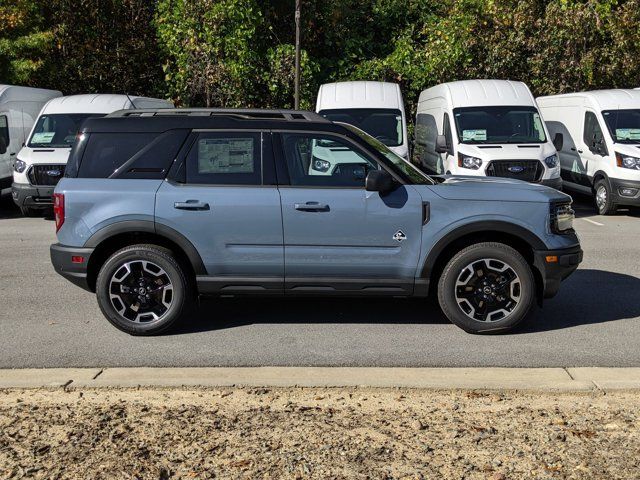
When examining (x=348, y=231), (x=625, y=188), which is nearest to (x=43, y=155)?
(x=348, y=231)

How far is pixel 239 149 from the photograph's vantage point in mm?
6938

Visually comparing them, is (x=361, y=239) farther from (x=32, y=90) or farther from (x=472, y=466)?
(x=32, y=90)

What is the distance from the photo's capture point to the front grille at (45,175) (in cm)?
1481

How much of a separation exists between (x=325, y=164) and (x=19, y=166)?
381 inches

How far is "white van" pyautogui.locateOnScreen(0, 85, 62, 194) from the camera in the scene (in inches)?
637

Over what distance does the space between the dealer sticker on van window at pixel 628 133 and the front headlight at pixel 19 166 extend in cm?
1063

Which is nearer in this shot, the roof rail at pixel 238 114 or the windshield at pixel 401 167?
the windshield at pixel 401 167

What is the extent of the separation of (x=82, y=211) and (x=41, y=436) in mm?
2619

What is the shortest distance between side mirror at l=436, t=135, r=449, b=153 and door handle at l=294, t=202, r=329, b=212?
7997 mm

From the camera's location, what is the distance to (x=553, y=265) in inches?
269

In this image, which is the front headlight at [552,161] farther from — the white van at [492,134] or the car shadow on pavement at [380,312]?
the car shadow on pavement at [380,312]

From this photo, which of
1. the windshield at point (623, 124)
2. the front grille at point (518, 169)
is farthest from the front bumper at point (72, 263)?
the windshield at point (623, 124)

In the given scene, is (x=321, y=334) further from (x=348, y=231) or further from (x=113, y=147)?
(x=113, y=147)

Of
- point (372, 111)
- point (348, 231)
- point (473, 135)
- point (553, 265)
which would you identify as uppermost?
point (372, 111)
